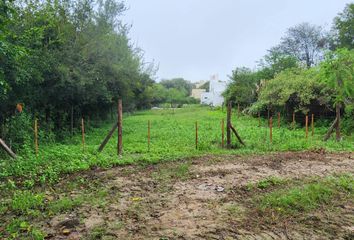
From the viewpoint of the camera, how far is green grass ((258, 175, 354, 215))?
4.75 metres

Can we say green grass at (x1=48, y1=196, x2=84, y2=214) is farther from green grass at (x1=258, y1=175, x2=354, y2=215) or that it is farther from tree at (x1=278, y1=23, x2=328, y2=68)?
tree at (x1=278, y1=23, x2=328, y2=68)

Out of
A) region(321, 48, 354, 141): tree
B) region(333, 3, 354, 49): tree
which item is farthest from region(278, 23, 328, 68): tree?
region(321, 48, 354, 141): tree

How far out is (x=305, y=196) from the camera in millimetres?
5141

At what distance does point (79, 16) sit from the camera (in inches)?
527

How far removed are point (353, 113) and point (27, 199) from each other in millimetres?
14499

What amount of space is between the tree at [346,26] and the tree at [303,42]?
377 inches

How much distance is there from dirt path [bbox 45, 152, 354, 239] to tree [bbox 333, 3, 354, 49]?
26570mm

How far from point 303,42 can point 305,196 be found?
41151 millimetres

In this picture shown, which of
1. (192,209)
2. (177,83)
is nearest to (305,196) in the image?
(192,209)

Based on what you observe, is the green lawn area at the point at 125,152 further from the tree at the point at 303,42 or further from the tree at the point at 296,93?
the tree at the point at 303,42

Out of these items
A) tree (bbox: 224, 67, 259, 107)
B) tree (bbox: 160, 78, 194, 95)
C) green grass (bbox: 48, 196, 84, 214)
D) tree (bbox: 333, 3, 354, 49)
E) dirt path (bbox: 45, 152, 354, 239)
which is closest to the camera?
dirt path (bbox: 45, 152, 354, 239)

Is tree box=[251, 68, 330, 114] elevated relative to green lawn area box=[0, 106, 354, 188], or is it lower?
elevated

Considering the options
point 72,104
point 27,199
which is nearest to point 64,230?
point 27,199

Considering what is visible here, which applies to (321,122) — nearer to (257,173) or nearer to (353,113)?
(353,113)
